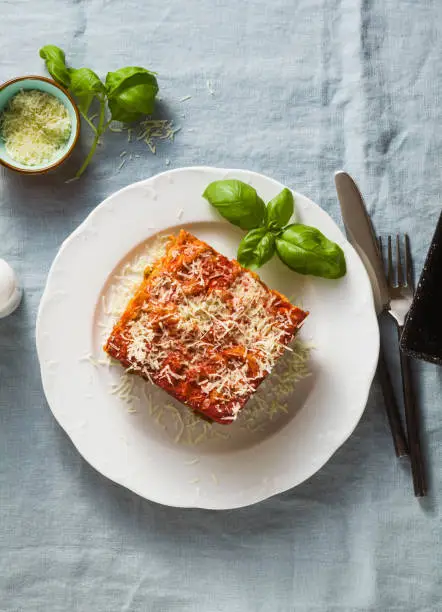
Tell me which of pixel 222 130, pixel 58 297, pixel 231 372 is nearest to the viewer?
pixel 231 372

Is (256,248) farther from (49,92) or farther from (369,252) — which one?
(49,92)

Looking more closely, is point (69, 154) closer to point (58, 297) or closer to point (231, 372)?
point (58, 297)

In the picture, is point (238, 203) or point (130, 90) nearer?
point (238, 203)

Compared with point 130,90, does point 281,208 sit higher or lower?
lower

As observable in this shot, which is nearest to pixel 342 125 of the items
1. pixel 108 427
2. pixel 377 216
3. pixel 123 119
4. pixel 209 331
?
pixel 377 216

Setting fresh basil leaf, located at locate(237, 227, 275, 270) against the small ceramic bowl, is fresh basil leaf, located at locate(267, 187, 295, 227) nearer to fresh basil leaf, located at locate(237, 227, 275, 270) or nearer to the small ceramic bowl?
fresh basil leaf, located at locate(237, 227, 275, 270)

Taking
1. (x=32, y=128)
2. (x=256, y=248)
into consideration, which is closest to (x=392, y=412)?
(x=256, y=248)

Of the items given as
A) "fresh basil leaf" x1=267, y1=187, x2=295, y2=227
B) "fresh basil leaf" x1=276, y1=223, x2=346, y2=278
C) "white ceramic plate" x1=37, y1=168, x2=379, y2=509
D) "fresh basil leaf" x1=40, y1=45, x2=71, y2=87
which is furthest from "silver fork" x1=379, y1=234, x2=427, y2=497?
"fresh basil leaf" x1=40, y1=45, x2=71, y2=87
